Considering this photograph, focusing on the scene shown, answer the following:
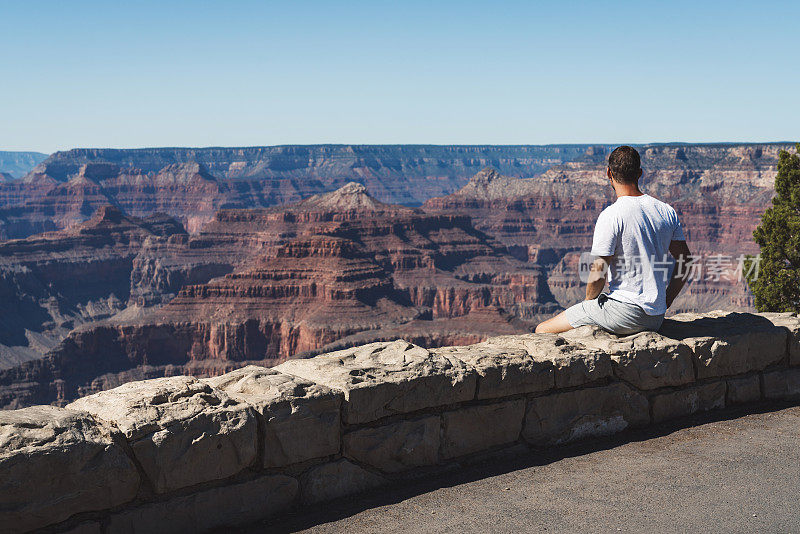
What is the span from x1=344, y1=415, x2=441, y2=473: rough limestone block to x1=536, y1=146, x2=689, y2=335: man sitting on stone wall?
170cm

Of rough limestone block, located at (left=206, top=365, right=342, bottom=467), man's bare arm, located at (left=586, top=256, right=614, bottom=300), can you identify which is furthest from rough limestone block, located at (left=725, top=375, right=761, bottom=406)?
rough limestone block, located at (left=206, top=365, right=342, bottom=467)

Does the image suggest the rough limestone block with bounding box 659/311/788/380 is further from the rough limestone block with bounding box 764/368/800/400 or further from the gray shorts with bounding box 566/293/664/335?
the gray shorts with bounding box 566/293/664/335

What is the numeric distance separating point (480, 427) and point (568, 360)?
1.00 meters

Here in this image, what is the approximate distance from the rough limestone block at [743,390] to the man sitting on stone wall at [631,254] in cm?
116

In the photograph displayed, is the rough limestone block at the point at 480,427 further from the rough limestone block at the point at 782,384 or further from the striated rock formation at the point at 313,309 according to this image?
the striated rock formation at the point at 313,309

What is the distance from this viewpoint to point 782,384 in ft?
25.5

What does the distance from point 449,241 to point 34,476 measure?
142 meters

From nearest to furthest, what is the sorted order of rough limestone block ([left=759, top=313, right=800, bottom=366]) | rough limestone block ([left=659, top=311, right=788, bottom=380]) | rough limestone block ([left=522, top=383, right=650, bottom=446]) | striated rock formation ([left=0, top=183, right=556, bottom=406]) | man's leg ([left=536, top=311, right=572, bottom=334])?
rough limestone block ([left=522, top=383, right=650, bottom=446])
rough limestone block ([left=659, top=311, right=788, bottom=380])
man's leg ([left=536, top=311, right=572, bottom=334])
rough limestone block ([left=759, top=313, right=800, bottom=366])
striated rock formation ([left=0, top=183, right=556, bottom=406])

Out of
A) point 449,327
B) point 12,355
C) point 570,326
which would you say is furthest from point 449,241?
point 570,326

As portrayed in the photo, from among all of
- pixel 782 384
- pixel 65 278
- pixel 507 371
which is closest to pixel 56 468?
pixel 507 371

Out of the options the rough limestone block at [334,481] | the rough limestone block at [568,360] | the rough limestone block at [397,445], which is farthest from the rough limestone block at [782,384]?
the rough limestone block at [334,481]

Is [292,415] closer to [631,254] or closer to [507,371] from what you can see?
[507,371]

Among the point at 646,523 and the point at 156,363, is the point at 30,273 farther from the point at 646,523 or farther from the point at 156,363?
the point at 646,523

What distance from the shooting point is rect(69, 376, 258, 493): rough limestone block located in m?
4.75
